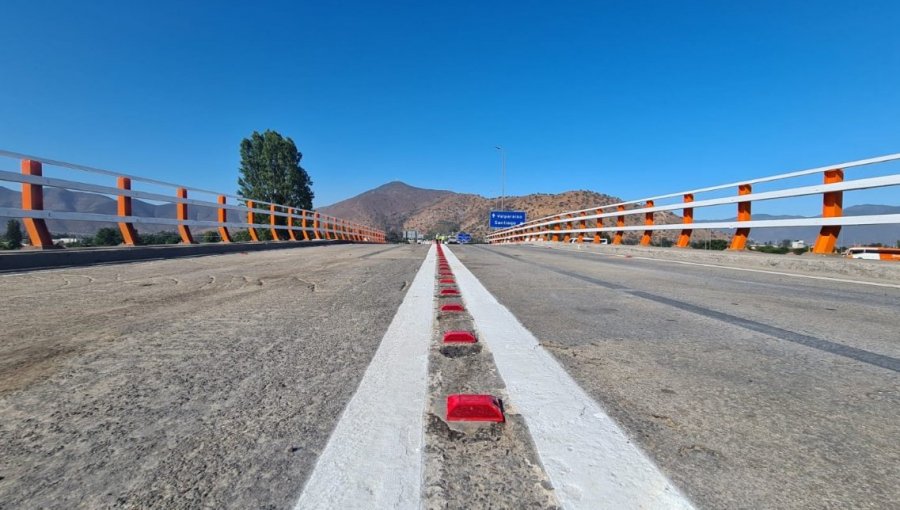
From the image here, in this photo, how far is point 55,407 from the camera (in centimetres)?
142

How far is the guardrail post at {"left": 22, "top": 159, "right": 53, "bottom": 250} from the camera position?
5387 mm

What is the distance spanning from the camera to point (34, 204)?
5453mm

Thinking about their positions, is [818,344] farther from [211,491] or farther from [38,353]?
[38,353]

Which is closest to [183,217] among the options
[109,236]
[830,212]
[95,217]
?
[109,236]

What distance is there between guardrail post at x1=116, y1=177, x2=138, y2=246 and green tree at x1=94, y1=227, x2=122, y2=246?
0.58 feet

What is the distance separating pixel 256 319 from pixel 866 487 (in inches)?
112

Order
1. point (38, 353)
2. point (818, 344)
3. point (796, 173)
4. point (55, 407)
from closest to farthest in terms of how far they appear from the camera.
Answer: point (55, 407) < point (38, 353) < point (818, 344) < point (796, 173)

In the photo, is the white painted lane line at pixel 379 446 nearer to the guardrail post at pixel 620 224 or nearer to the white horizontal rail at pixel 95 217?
the white horizontal rail at pixel 95 217

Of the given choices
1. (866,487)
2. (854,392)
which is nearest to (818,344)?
(854,392)

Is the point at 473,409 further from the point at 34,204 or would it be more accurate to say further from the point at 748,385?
the point at 34,204

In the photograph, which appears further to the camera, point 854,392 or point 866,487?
point 854,392

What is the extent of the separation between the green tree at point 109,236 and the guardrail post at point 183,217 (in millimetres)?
1298

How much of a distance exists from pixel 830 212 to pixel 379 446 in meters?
7.43

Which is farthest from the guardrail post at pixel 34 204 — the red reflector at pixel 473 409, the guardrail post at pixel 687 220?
the guardrail post at pixel 687 220
